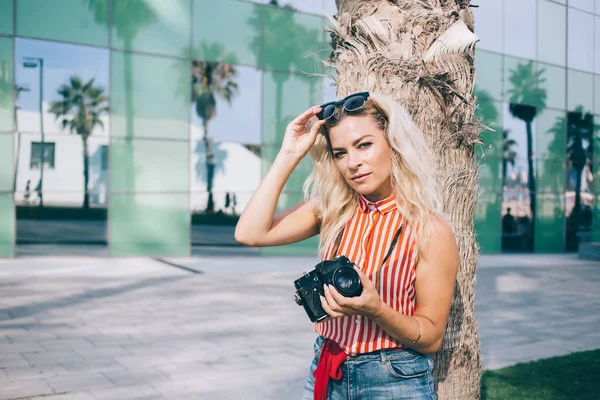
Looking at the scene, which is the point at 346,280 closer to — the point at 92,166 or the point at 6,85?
the point at 92,166

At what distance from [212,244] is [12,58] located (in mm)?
6542

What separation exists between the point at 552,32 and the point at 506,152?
459cm

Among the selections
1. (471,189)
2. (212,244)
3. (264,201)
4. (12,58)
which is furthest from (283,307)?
(12,58)

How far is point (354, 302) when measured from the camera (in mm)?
1709

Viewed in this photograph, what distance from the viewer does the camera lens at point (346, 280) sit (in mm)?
1719

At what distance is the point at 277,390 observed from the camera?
4.86 m

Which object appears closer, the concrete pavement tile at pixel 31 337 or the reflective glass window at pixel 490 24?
the concrete pavement tile at pixel 31 337

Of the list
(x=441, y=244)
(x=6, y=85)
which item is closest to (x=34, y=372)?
(x=441, y=244)

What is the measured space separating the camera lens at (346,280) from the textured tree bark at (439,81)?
1.30 m

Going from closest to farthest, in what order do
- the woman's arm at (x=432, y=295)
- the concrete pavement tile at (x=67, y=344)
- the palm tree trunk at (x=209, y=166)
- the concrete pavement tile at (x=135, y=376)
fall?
the woman's arm at (x=432, y=295), the concrete pavement tile at (x=135, y=376), the concrete pavement tile at (x=67, y=344), the palm tree trunk at (x=209, y=166)

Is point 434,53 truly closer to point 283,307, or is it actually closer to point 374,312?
point 374,312

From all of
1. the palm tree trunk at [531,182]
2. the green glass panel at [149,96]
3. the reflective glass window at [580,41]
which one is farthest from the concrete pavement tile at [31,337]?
the reflective glass window at [580,41]

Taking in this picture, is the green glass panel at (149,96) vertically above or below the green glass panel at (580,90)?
below

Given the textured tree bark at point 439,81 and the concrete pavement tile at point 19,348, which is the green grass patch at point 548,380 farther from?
the concrete pavement tile at point 19,348
